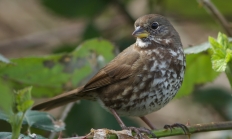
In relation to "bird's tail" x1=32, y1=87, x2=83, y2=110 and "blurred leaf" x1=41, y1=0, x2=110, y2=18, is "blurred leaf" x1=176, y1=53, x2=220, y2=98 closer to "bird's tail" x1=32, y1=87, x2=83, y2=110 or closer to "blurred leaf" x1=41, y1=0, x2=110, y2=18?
"bird's tail" x1=32, y1=87, x2=83, y2=110

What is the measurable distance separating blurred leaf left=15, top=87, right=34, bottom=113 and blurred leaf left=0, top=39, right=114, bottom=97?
6.46 feet

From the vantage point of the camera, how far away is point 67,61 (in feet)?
13.4

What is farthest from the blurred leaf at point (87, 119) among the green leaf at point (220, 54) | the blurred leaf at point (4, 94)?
the blurred leaf at point (4, 94)

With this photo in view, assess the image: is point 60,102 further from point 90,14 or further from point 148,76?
point 90,14

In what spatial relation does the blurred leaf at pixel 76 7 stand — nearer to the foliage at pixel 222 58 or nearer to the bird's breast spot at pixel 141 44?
the bird's breast spot at pixel 141 44

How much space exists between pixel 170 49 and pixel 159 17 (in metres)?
0.31

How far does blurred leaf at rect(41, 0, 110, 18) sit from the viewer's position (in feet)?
16.5

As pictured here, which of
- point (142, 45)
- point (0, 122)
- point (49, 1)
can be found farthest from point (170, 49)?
point (49, 1)

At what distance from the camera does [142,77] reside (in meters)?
3.43

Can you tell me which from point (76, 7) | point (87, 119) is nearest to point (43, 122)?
point (87, 119)

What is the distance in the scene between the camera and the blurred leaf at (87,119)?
4.43 meters

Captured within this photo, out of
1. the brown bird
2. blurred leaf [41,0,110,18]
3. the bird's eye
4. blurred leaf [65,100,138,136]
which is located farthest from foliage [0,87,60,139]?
blurred leaf [41,0,110,18]

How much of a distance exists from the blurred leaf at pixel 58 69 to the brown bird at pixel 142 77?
10.4 inches

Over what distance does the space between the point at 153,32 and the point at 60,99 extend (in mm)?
879
